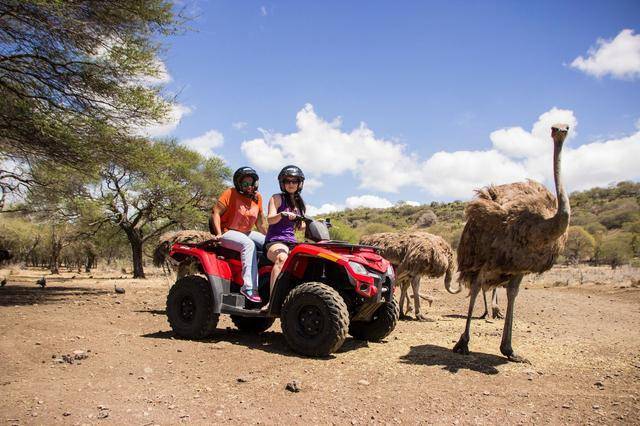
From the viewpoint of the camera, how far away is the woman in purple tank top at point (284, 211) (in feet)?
22.0

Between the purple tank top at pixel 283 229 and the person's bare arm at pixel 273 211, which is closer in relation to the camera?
the person's bare arm at pixel 273 211

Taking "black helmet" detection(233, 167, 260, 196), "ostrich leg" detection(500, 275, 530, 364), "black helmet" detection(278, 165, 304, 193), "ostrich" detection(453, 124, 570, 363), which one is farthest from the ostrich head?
"black helmet" detection(233, 167, 260, 196)

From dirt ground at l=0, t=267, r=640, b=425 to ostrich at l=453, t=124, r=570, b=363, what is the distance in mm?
1005

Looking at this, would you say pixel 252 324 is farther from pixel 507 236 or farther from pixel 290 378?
pixel 507 236

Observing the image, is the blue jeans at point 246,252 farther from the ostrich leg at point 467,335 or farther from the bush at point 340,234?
the bush at point 340,234

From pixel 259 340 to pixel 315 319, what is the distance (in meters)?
1.53

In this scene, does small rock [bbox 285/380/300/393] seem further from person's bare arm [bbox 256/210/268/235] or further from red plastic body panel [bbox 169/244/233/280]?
person's bare arm [bbox 256/210/268/235]

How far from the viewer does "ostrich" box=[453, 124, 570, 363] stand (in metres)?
5.87

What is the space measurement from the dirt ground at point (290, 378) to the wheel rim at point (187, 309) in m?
0.38

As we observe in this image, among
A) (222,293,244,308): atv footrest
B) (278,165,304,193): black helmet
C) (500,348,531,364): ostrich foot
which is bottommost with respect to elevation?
(500,348,531,364): ostrich foot

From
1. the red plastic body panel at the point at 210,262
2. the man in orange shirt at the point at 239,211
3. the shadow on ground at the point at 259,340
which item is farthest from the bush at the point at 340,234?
the red plastic body panel at the point at 210,262

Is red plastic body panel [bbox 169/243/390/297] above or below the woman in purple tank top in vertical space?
below

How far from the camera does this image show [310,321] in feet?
20.0

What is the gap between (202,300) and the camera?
7.00 metres
